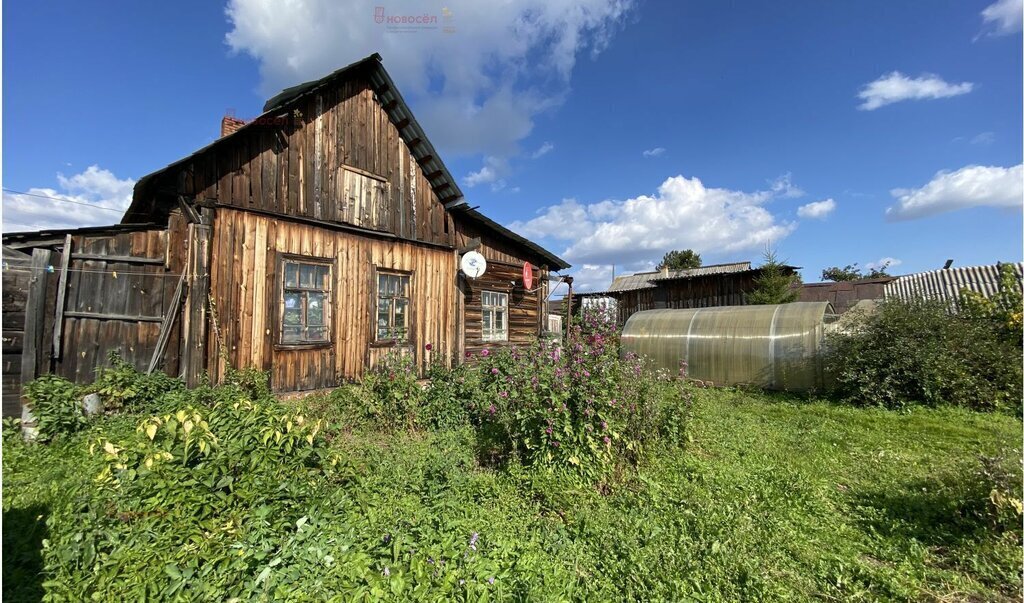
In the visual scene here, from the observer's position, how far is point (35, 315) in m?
5.68

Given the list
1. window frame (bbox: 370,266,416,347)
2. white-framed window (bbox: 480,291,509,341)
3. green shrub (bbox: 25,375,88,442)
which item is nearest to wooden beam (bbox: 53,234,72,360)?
green shrub (bbox: 25,375,88,442)

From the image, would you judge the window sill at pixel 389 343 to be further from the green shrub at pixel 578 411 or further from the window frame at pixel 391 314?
the green shrub at pixel 578 411

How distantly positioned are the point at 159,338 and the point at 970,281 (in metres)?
23.5

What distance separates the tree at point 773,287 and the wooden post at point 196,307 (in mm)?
20434

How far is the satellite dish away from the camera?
10.3 meters

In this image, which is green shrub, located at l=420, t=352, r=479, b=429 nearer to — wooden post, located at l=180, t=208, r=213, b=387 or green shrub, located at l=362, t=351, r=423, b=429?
green shrub, located at l=362, t=351, r=423, b=429

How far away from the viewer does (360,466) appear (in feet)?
14.4

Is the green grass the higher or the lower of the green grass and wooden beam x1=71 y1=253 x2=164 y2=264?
the lower

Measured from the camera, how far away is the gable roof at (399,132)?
7.00 meters

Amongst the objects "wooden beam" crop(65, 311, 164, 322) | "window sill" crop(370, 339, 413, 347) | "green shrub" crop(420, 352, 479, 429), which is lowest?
"green shrub" crop(420, 352, 479, 429)

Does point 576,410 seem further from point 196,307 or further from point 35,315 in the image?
point 35,315

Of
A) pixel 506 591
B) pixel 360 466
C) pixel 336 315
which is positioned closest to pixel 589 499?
pixel 506 591

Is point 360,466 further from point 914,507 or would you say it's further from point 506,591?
point 914,507

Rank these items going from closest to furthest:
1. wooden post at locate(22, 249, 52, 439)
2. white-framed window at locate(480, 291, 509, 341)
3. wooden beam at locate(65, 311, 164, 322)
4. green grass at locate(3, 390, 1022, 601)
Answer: green grass at locate(3, 390, 1022, 601)
wooden post at locate(22, 249, 52, 439)
wooden beam at locate(65, 311, 164, 322)
white-framed window at locate(480, 291, 509, 341)
